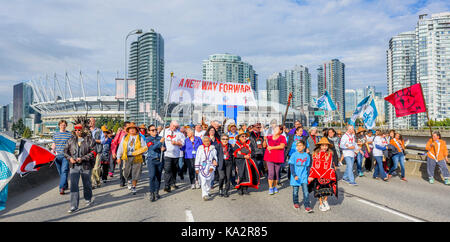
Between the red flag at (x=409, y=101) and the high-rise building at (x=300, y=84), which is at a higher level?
the high-rise building at (x=300, y=84)

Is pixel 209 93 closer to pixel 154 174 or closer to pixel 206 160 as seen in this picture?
pixel 206 160

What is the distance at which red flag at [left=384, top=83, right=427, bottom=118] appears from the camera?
33.1ft

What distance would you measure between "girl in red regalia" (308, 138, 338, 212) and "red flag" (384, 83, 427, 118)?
5.85 metres

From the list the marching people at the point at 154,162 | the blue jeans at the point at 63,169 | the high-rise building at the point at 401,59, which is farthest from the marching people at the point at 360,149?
the high-rise building at the point at 401,59

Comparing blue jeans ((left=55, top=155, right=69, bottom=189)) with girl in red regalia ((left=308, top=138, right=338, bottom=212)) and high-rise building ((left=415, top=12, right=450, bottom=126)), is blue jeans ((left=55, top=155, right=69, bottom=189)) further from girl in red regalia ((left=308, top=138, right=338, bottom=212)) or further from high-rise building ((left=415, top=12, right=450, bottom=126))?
high-rise building ((left=415, top=12, right=450, bottom=126))

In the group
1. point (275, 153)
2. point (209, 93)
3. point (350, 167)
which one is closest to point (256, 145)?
point (275, 153)

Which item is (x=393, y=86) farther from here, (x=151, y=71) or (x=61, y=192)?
(x=61, y=192)

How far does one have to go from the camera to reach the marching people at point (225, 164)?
24.7ft

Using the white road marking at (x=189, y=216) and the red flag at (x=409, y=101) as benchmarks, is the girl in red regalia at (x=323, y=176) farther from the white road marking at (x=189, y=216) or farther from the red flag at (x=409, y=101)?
the red flag at (x=409, y=101)

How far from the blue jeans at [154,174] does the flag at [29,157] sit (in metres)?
3.01

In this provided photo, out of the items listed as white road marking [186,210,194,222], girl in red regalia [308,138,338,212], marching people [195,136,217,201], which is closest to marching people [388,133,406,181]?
girl in red regalia [308,138,338,212]

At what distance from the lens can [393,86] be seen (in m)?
139
